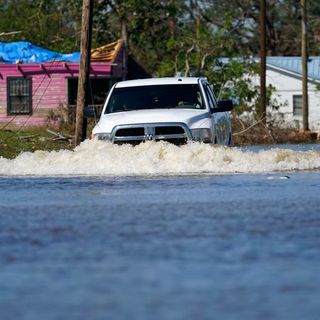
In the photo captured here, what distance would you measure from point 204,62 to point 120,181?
38.6 m

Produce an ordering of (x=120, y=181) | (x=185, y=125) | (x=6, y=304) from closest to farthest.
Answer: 1. (x=6, y=304)
2. (x=120, y=181)
3. (x=185, y=125)

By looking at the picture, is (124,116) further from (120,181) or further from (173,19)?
(173,19)

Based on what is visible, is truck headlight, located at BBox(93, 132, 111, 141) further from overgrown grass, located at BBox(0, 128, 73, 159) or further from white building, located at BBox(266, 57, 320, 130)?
white building, located at BBox(266, 57, 320, 130)

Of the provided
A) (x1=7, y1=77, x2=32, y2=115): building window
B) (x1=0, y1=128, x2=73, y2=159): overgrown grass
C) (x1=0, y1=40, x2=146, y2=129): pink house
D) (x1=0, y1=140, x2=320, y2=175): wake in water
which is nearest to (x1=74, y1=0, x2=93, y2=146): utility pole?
(x1=0, y1=128, x2=73, y2=159): overgrown grass

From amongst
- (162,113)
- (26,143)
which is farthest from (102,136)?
(26,143)

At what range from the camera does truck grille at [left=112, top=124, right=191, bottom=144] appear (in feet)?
82.7

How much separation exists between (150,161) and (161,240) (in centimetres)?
1156

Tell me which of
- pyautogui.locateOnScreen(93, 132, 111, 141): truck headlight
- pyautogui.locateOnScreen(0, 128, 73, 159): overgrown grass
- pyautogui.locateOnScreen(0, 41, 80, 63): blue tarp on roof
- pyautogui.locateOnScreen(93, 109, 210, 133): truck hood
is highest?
pyautogui.locateOnScreen(0, 41, 80, 63): blue tarp on roof

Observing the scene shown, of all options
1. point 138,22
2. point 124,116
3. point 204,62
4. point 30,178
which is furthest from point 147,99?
point 138,22

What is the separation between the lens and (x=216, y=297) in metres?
9.84

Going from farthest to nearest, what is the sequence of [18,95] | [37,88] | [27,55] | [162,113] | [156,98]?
[27,55] < [18,95] < [37,88] < [156,98] < [162,113]

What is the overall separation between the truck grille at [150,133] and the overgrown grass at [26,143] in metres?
10.00

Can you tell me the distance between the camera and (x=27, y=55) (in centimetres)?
5484

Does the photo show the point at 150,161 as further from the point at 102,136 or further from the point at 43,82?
the point at 43,82
